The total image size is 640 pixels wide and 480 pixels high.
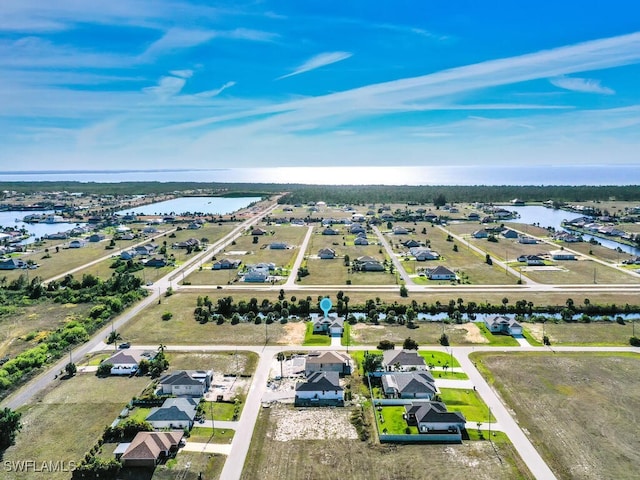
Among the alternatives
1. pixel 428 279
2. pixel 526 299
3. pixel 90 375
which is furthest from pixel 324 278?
pixel 90 375

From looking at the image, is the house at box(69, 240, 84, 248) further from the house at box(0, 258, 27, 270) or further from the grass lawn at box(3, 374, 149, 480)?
the grass lawn at box(3, 374, 149, 480)

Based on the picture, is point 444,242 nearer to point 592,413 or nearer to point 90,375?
point 592,413

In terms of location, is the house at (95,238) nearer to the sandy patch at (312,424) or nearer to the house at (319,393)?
the house at (319,393)

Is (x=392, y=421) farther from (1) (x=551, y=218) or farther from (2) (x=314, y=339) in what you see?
(1) (x=551, y=218)

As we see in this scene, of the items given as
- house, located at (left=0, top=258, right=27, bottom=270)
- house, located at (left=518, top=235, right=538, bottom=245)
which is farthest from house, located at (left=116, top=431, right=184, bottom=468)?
house, located at (left=518, top=235, right=538, bottom=245)

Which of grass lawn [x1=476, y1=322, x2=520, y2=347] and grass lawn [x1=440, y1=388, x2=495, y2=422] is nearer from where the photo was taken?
grass lawn [x1=440, y1=388, x2=495, y2=422]

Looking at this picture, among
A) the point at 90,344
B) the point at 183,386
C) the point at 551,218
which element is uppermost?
the point at 551,218

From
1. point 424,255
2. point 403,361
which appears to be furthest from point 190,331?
point 424,255
